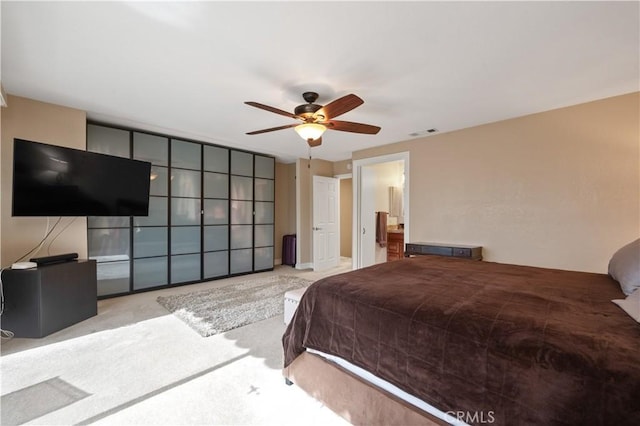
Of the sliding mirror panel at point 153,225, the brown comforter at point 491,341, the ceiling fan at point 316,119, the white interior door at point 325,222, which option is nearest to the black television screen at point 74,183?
the sliding mirror panel at point 153,225

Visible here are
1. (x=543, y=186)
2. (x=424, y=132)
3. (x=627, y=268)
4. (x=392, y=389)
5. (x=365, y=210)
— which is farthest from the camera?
(x=365, y=210)

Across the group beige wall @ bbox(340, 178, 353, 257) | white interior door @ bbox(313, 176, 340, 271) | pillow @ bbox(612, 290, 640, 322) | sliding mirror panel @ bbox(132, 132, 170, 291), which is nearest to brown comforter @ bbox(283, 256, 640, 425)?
pillow @ bbox(612, 290, 640, 322)

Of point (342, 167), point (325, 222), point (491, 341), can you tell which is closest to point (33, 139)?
point (491, 341)

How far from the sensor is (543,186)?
130 inches

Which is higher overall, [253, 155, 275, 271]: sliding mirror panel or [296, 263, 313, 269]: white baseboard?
[253, 155, 275, 271]: sliding mirror panel

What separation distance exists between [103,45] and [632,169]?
194 inches

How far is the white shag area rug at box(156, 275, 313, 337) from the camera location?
3016 mm

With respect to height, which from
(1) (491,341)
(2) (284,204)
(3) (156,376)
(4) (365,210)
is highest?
A: (2) (284,204)

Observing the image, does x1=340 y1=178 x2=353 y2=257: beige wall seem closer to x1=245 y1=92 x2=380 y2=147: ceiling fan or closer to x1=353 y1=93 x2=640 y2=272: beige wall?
x1=353 y1=93 x2=640 y2=272: beige wall

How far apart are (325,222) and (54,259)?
445 centimetres

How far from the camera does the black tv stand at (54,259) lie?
9.14ft

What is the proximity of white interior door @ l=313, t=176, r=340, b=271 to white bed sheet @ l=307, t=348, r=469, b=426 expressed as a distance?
14.0 ft

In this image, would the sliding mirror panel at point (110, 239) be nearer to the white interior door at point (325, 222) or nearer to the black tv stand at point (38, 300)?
the black tv stand at point (38, 300)

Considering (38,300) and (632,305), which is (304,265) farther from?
(632,305)
